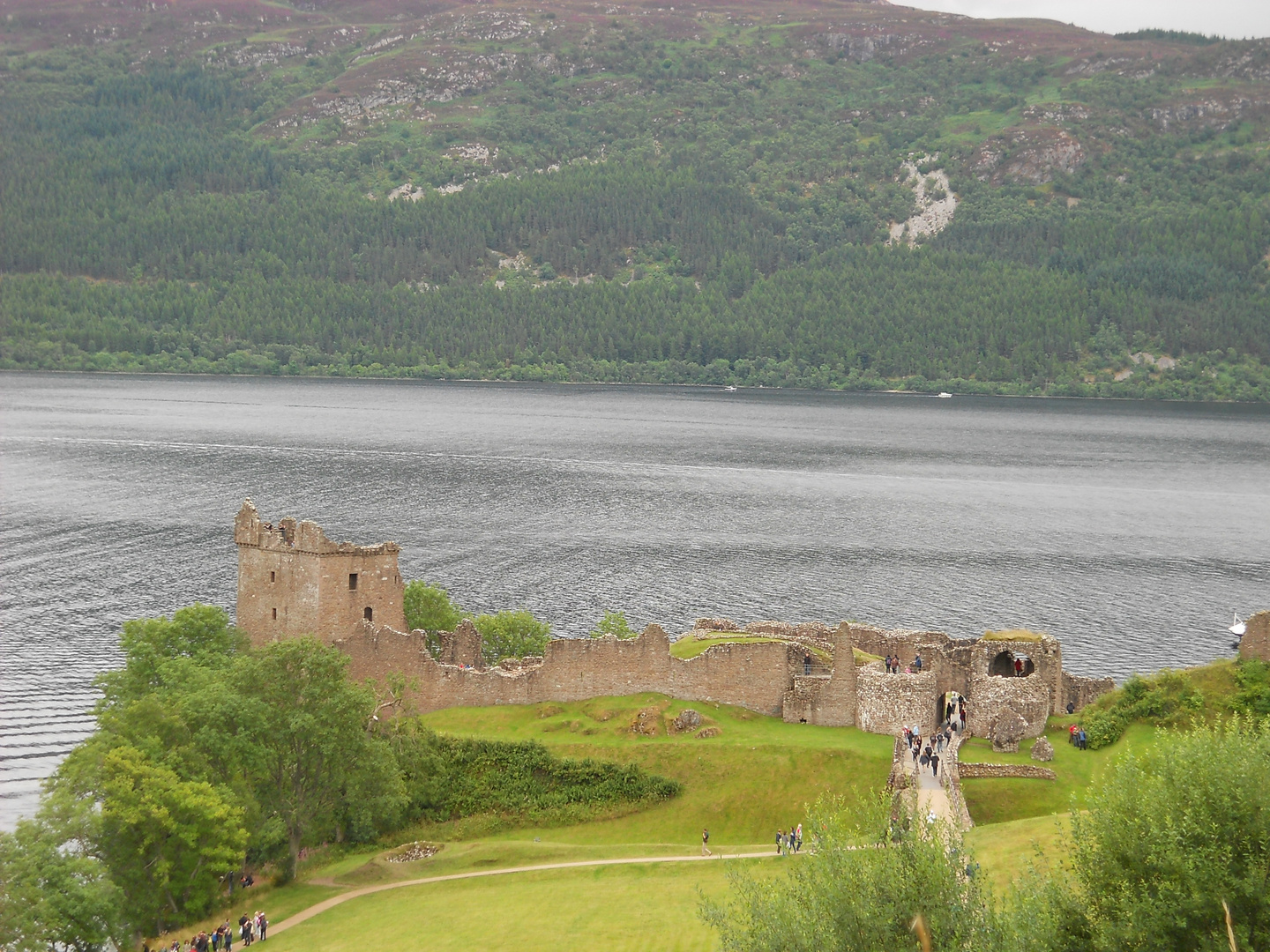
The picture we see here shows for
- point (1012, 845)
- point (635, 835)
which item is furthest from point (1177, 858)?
point (635, 835)

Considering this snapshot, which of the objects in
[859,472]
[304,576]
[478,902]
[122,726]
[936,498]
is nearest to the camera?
[478,902]

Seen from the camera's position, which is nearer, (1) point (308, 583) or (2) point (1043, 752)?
(2) point (1043, 752)

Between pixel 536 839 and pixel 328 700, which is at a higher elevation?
pixel 328 700

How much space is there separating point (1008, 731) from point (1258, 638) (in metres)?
9.82

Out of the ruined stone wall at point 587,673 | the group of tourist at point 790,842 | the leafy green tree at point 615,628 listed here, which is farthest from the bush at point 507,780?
the leafy green tree at point 615,628

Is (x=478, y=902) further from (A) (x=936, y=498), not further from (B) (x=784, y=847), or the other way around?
(A) (x=936, y=498)

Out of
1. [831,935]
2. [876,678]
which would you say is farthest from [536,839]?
[831,935]

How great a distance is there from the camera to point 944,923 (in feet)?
92.5

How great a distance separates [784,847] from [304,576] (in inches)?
992

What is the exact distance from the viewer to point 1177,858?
2705 centimetres

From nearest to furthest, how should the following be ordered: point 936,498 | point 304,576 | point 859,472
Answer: point 304,576 < point 936,498 < point 859,472

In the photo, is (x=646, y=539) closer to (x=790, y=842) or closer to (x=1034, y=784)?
(x=1034, y=784)

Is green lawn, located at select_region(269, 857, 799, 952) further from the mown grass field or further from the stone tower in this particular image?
the stone tower

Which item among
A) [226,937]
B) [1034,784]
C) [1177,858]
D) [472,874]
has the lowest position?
[226,937]
